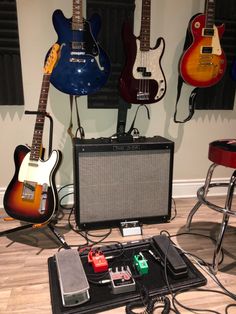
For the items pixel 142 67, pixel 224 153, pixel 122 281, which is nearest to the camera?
pixel 122 281

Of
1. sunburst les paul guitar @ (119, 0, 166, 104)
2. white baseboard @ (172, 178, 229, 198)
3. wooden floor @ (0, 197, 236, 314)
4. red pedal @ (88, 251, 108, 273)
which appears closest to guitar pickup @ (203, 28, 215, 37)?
sunburst les paul guitar @ (119, 0, 166, 104)

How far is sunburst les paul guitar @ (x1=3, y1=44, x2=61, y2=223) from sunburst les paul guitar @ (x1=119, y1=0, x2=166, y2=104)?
1.67 ft

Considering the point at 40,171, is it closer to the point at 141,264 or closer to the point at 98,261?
the point at 98,261

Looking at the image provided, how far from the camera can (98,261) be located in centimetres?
131

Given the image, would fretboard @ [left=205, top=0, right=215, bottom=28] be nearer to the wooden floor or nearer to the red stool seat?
the red stool seat

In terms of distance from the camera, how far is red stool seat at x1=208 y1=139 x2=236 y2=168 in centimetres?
131

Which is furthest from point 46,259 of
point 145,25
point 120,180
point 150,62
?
point 145,25

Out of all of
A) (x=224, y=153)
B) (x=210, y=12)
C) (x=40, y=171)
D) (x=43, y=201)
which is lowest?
(x=43, y=201)

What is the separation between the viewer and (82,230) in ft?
5.66

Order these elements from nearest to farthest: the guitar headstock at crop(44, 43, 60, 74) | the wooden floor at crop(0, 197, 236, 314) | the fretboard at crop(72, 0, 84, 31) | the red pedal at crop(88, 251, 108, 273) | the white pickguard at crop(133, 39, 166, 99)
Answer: the wooden floor at crop(0, 197, 236, 314)
the red pedal at crop(88, 251, 108, 273)
the guitar headstock at crop(44, 43, 60, 74)
the fretboard at crop(72, 0, 84, 31)
the white pickguard at crop(133, 39, 166, 99)

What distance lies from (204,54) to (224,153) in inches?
31.3

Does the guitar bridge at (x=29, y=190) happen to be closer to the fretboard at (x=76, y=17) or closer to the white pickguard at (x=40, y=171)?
the white pickguard at (x=40, y=171)

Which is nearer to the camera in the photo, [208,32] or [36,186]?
[36,186]

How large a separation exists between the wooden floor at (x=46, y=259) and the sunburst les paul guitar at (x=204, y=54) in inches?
37.0
